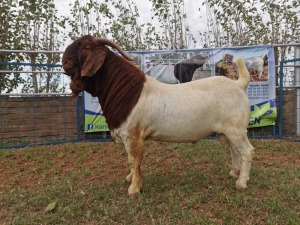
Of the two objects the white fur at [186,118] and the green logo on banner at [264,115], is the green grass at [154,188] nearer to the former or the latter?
the white fur at [186,118]

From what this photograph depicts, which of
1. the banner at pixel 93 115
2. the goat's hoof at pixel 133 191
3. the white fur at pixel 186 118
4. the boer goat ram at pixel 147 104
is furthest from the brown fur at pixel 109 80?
the banner at pixel 93 115

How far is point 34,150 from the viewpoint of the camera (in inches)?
269

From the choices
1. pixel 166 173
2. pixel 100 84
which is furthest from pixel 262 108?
pixel 100 84

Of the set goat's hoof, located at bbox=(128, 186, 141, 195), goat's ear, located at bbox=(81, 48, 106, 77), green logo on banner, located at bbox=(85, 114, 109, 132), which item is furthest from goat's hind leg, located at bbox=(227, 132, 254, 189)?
green logo on banner, located at bbox=(85, 114, 109, 132)

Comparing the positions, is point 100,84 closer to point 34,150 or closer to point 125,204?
point 125,204

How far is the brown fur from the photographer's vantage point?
386 cm

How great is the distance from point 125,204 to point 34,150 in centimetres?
382

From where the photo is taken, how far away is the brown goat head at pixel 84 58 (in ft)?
12.5

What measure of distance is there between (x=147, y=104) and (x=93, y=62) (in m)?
0.81

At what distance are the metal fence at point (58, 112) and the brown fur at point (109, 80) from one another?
3.71 m

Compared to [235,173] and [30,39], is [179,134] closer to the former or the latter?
[235,173]

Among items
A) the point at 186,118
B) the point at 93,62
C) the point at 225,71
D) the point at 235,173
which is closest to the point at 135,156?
the point at 186,118

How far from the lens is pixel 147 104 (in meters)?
3.87

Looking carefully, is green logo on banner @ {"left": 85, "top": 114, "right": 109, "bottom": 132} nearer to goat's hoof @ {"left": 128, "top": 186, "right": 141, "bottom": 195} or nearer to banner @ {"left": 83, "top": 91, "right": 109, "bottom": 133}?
banner @ {"left": 83, "top": 91, "right": 109, "bottom": 133}
